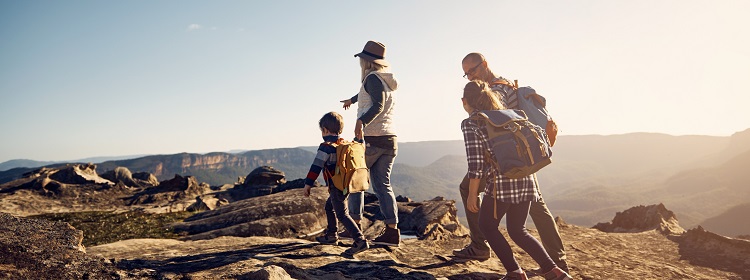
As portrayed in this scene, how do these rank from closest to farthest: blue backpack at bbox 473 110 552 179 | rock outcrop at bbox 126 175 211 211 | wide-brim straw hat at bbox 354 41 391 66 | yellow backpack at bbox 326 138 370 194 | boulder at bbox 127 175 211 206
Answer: blue backpack at bbox 473 110 552 179, yellow backpack at bbox 326 138 370 194, wide-brim straw hat at bbox 354 41 391 66, rock outcrop at bbox 126 175 211 211, boulder at bbox 127 175 211 206

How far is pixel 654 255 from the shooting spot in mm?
6941

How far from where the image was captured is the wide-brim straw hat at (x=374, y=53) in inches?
214

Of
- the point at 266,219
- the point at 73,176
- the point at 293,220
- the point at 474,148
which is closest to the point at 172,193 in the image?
the point at 73,176

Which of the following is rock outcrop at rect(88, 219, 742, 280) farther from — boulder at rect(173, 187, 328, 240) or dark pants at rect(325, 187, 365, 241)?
boulder at rect(173, 187, 328, 240)

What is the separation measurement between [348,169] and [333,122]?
0.75 m

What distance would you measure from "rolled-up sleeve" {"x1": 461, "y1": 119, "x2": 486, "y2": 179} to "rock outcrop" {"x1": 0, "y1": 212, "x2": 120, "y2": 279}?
11.4 feet

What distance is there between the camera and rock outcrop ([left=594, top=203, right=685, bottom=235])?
9.68 m

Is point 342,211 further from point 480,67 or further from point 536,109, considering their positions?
point 536,109

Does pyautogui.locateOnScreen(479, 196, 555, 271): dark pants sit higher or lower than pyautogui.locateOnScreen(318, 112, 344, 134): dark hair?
lower

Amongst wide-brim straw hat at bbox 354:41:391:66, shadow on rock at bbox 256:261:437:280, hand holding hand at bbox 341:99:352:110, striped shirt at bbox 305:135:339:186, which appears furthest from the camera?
hand holding hand at bbox 341:99:352:110

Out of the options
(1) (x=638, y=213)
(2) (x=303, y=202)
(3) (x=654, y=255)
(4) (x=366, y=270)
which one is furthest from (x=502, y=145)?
(1) (x=638, y=213)

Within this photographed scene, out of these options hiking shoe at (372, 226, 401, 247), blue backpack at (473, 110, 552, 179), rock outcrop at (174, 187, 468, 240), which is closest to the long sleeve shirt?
hiking shoe at (372, 226, 401, 247)

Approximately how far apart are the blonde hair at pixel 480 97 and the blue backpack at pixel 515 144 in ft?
0.59

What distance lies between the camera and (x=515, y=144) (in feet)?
12.5
